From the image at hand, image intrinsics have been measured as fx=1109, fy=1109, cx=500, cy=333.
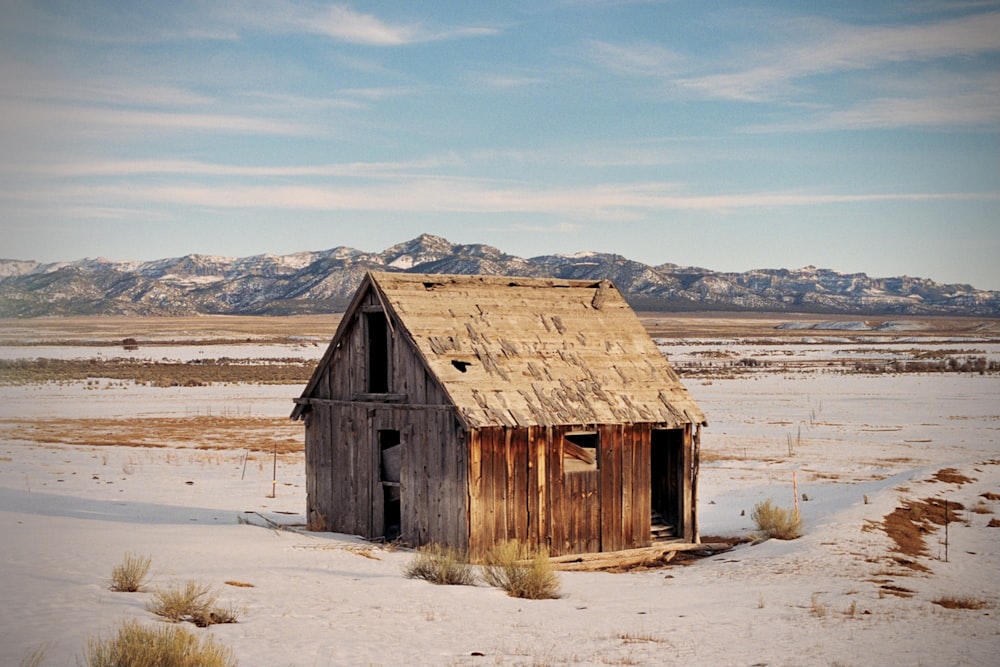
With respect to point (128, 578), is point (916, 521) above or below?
below

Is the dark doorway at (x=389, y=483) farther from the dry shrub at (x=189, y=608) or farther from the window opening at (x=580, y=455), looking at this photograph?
the dry shrub at (x=189, y=608)

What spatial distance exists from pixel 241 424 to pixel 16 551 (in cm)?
2650

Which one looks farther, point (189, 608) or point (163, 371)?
point (163, 371)

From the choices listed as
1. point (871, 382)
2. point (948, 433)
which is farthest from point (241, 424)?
point (871, 382)

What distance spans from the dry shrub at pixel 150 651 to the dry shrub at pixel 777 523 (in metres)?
12.9

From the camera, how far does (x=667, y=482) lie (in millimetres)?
20797

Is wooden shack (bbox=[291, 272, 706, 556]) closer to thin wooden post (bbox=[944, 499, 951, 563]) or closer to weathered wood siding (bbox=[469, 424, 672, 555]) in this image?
weathered wood siding (bbox=[469, 424, 672, 555])

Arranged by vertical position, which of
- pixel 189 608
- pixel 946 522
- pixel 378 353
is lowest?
pixel 946 522

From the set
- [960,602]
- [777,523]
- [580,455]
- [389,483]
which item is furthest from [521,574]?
[777,523]

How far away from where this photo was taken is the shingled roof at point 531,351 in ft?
59.1

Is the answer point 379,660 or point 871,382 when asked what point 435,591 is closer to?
point 379,660

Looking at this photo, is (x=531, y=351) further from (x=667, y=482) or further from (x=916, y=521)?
(x=916, y=521)

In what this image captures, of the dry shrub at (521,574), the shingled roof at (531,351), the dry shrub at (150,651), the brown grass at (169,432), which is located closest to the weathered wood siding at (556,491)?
the shingled roof at (531,351)

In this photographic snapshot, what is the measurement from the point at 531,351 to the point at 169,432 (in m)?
22.6
